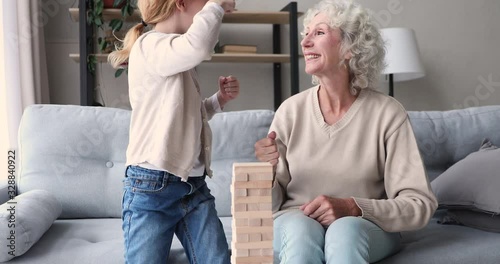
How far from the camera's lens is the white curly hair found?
1718mm

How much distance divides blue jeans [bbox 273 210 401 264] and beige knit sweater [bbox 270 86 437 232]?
138 millimetres

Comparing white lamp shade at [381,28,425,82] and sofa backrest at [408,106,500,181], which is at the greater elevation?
white lamp shade at [381,28,425,82]

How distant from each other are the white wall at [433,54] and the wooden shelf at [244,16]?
0.15 m

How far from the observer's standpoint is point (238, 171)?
0.77 metres

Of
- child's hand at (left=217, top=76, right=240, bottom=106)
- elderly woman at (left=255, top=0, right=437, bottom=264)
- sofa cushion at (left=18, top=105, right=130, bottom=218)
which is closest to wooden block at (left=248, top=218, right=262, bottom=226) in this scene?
elderly woman at (left=255, top=0, right=437, bottom=264)

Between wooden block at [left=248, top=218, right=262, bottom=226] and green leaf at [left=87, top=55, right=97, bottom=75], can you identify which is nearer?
wooden block at [left=248, top=218, right=262, bottom=226]

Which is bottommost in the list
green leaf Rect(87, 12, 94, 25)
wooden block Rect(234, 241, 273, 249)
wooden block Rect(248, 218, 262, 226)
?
wooden block Rect(234, 241, 273, 249)

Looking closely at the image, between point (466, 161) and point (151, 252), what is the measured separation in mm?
1127

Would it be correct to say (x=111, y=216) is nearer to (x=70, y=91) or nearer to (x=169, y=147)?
(x=169, y=147)

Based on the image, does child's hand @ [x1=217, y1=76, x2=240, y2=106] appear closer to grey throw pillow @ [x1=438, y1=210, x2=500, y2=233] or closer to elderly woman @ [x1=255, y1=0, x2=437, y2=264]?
elderly woman @ [x1=255, y1=0, x2=437, y2=264]

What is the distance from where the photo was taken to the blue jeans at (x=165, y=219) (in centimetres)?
131

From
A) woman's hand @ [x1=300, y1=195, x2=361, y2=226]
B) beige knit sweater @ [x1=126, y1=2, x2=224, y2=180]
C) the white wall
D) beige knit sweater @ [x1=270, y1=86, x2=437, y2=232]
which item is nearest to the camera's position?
beige knit sweater @ [x1=126, y1=2, x2=224, y2=180]

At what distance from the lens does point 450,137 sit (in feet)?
6.98

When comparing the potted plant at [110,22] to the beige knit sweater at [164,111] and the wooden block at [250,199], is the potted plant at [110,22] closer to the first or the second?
the beige knit sweater at [164,111]
